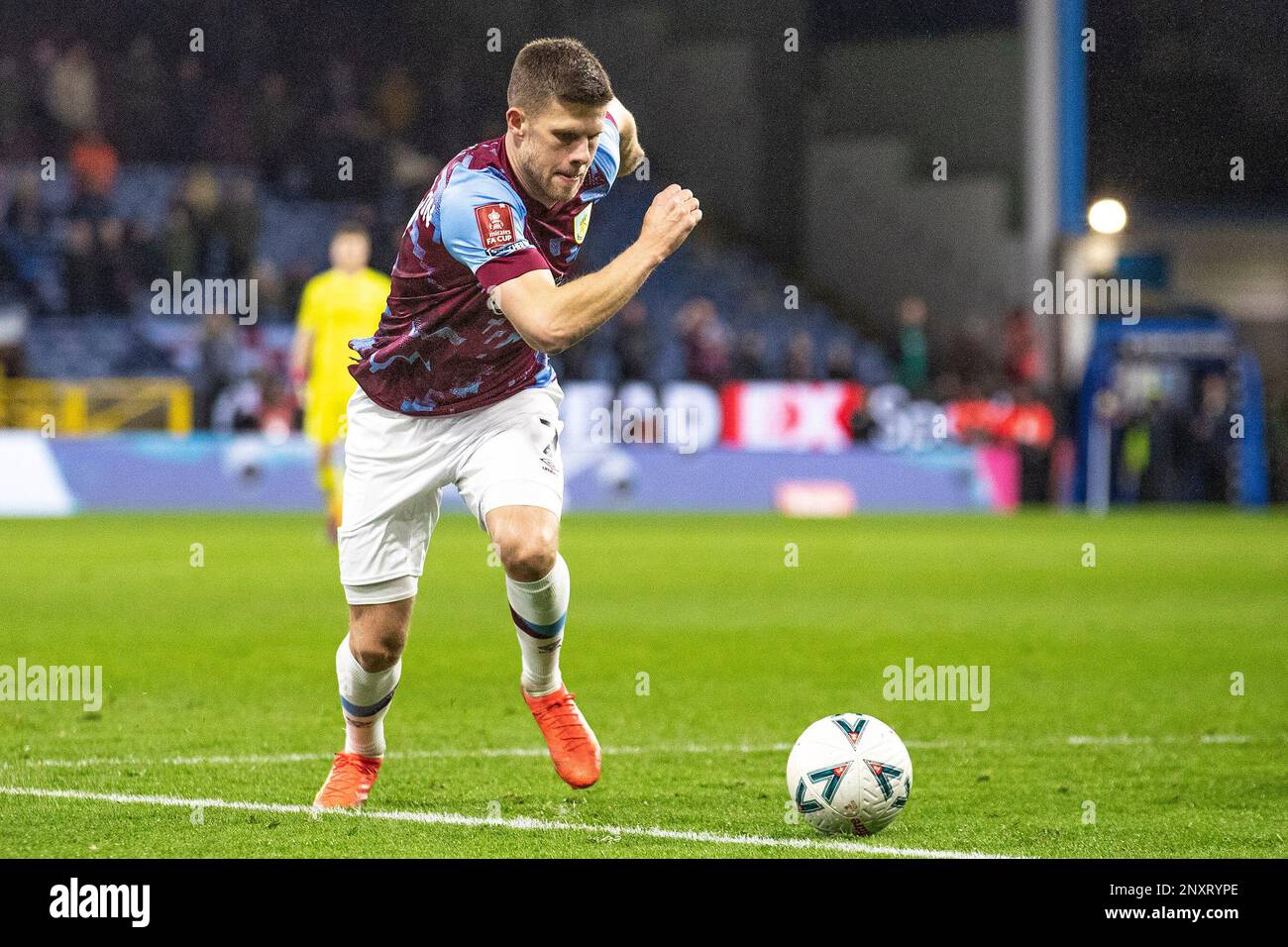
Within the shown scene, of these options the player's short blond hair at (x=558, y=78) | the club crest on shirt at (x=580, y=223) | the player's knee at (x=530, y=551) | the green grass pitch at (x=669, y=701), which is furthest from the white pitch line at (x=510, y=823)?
the player's short blond hair at (x=558, y=78)

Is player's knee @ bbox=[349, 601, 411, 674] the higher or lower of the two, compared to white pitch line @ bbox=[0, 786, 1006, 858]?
higher

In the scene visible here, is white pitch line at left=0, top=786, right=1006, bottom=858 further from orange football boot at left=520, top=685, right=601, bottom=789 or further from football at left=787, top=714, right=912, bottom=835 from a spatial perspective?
orange football boot at left=520, top=685, right=601, bottom=789

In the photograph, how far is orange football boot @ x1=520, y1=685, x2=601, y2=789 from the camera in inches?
221

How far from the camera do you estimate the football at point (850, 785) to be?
5055 millimetres

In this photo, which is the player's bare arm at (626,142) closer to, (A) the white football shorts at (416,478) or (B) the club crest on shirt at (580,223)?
(B) the club crest on shirt at (580,223)

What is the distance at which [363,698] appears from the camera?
5566 mm

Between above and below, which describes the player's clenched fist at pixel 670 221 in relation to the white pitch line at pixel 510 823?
above

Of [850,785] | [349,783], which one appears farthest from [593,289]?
[349,783]

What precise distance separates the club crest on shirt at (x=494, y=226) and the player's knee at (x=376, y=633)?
44.3 inches

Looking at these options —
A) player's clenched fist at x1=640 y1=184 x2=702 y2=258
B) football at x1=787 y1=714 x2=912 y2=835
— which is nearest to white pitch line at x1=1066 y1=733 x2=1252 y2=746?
football at x1=787 y1=714 x2=912 y2=835

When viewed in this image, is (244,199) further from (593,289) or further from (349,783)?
(593,289)

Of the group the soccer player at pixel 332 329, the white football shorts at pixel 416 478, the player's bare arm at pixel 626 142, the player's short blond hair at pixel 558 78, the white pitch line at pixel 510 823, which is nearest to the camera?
the white pitch line at pixel 510 823

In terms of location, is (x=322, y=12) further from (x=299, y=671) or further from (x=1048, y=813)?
(x=1048, y=813)
